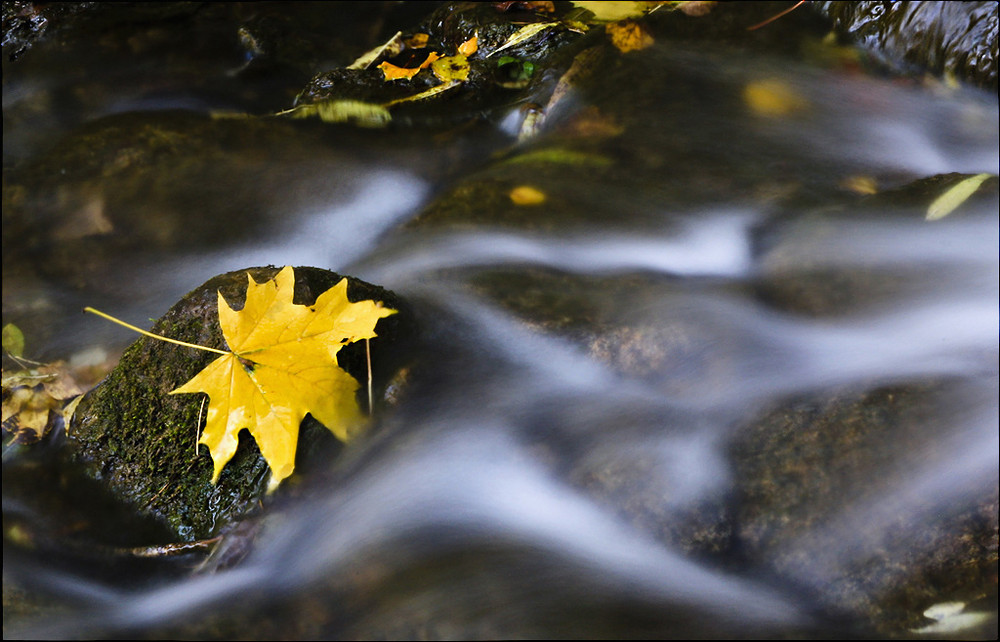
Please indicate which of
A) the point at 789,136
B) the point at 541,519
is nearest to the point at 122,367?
the point at 541,519

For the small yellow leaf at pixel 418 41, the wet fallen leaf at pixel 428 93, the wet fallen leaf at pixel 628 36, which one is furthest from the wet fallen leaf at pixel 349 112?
the wet fallen leaf at pixel 628 36

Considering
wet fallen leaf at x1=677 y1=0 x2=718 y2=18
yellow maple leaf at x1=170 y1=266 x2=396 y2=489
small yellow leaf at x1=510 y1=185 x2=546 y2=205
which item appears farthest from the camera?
wet fallen leaf at x1=677 y1=0 x2=718 y2=18

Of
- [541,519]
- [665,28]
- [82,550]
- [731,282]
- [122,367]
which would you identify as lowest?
[82,550]

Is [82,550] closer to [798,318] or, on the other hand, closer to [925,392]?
[798,318]

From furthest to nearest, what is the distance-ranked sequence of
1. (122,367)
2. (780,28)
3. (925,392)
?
(780,28) → (122,367) → (925,392)

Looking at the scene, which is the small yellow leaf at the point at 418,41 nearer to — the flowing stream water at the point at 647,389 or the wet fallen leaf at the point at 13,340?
the flowing stream water at the point at 647,389

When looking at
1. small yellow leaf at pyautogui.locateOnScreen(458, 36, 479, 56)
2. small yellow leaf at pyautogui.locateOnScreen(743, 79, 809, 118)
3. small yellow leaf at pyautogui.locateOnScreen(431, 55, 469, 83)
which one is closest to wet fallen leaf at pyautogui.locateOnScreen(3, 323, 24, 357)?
small yellow leaf at pyautogui.locateOnScreen(431, 55, 469, 83)

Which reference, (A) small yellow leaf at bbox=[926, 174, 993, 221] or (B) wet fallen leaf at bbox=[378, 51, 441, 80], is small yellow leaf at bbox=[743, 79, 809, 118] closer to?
(A) small yellow leaf at bbox=[926, 174, 993, 221]
